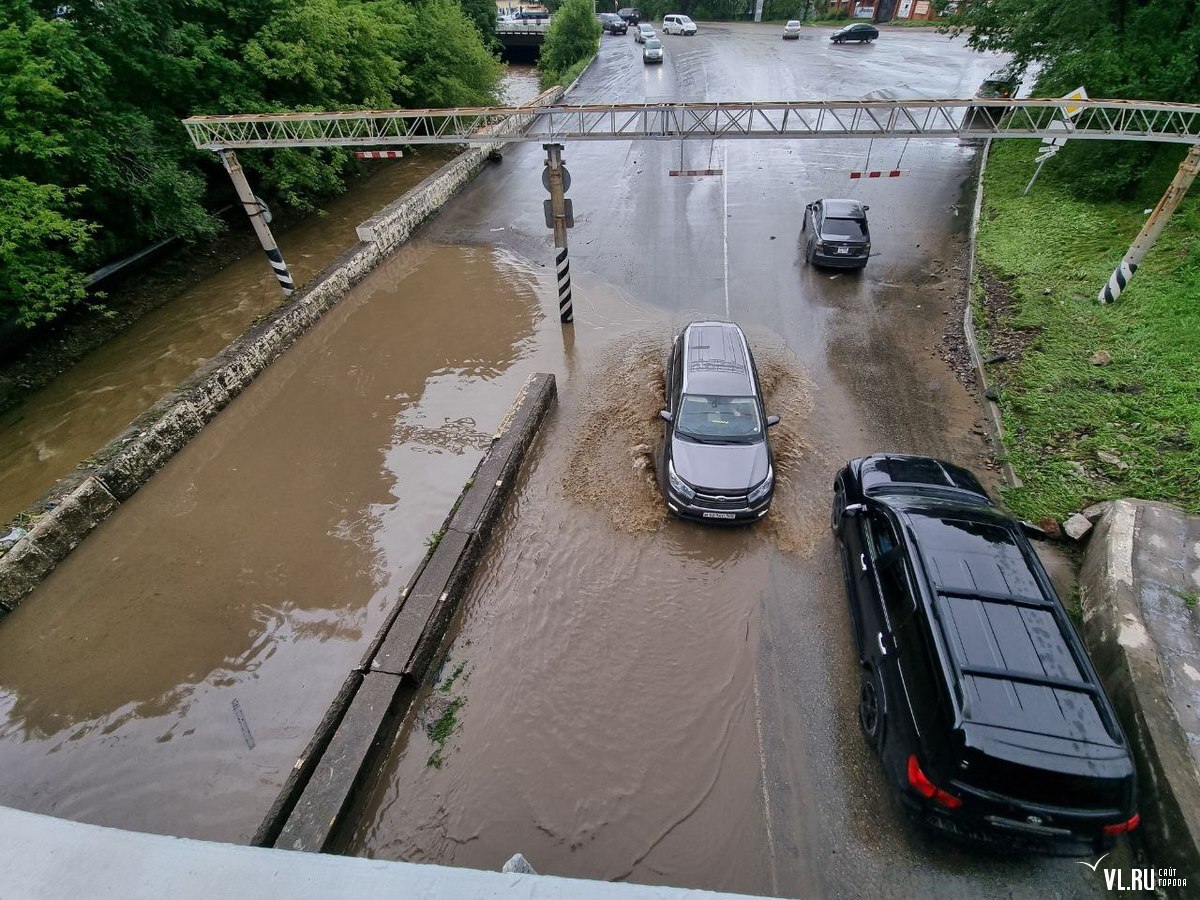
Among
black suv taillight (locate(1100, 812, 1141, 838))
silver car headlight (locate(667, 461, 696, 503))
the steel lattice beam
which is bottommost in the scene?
silver car headlight (locate(667, 461, 696, 503))

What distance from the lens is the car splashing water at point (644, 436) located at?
842cm

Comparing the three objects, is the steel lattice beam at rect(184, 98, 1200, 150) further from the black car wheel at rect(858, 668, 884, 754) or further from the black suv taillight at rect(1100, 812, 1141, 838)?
the black suv taillight at rect(1100, 812, 1141, 838)

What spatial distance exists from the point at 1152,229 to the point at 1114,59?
18.1 feet

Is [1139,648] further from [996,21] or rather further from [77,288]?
[996,21]

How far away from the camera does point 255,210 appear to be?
41.4 ft

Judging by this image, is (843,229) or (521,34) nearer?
(843,229)

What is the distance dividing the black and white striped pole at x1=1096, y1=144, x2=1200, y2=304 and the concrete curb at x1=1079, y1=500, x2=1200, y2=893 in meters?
5.90

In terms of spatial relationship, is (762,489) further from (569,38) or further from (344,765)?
(569,38)

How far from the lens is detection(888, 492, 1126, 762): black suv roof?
451 centimetres

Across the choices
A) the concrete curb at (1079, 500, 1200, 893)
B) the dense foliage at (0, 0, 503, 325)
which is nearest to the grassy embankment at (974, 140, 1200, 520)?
the concrete curb at (1079, 500, 1200, 893)

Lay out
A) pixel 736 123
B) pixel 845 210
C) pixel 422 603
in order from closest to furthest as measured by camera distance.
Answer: pixel 422 603 → pixel 736 123 → pixel 845 210

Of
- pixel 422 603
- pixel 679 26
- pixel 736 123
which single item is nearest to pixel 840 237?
pixel 736 123

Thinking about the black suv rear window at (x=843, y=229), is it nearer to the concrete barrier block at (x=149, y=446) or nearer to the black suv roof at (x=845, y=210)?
the black suv roof at (x=845, y=210)

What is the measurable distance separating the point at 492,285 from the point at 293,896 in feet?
45.3
